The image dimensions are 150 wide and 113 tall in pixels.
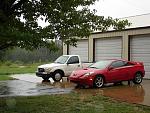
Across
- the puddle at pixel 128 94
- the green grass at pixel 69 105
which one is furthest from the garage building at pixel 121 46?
the green grass at pixel 69 105

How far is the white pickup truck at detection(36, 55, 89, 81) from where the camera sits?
78.6 ft

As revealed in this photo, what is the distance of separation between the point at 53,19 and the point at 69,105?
3.39 metres

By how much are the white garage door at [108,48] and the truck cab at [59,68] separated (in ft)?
14.6

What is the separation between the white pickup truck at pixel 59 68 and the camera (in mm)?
23969

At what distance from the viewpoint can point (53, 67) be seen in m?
24.0

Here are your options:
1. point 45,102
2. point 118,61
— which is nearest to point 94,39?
point 118,61

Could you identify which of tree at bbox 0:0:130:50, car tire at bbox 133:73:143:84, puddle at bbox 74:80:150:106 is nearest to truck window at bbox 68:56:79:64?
car tire at bbox 133:73:143:84

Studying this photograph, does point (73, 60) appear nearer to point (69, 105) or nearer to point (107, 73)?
point (107, 73)

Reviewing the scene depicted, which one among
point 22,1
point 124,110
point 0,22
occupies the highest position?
point 22,1

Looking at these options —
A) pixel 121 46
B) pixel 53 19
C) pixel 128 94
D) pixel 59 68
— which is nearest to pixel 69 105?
pixel 53 19

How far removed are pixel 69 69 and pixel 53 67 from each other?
3.81ft

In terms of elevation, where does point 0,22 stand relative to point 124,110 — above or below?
above

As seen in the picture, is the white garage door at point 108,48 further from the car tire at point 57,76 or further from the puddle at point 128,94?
the puddle at point 128,94

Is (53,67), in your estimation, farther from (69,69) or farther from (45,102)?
(45,102)
